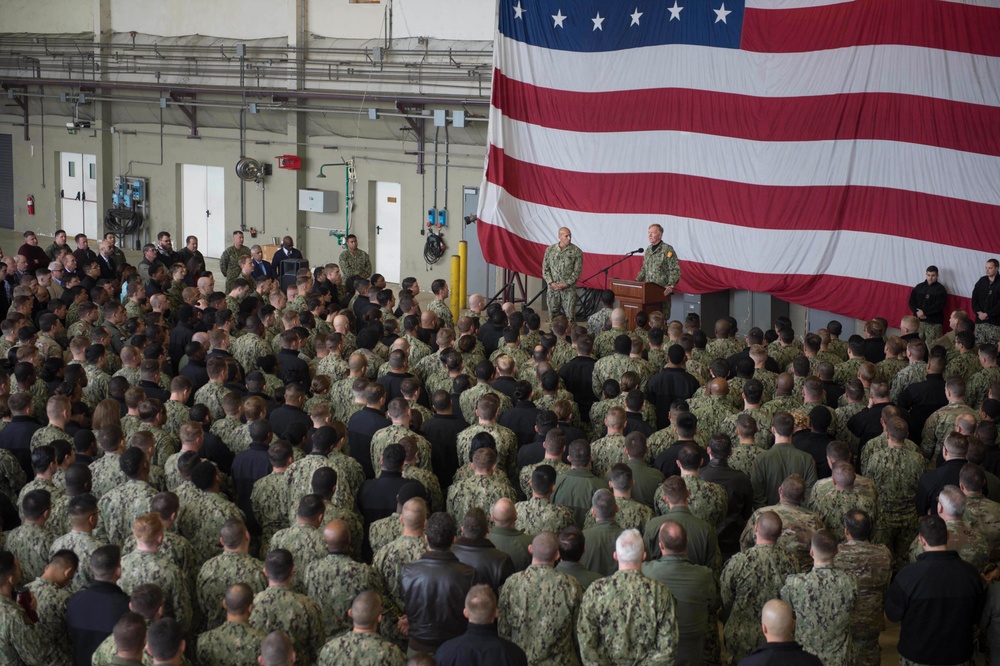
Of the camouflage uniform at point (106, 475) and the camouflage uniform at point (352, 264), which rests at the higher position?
the camouflage uniform at point (352, 264)

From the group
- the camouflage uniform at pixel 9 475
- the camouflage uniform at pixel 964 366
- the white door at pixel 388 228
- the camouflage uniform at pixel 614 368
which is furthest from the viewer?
the white door at pixel 388 228

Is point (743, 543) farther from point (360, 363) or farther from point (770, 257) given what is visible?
point (770, 257)

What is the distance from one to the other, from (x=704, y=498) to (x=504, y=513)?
1373 millimetres

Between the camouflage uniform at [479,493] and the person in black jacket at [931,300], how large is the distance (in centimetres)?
713

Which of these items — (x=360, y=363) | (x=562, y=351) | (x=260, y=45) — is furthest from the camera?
(x=260, y=45)

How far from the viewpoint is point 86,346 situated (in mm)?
9156

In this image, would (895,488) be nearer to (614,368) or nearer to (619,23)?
(614,368)

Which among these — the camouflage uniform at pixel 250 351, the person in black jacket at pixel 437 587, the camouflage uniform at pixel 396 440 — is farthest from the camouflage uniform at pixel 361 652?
the camouflage uniform at pixel 250 351

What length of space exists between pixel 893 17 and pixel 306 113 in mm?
11166

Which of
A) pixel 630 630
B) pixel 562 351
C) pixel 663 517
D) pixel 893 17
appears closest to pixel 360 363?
pixel 562 351

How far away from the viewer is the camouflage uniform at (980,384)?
8.98m

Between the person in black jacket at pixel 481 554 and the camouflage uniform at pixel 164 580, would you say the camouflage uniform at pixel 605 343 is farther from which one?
the camouflage uniform at pixel 164 580

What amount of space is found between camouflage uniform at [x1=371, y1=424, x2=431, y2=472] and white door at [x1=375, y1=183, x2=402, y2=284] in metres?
12.8

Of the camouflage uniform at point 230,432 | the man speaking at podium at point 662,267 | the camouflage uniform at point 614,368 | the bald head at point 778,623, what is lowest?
the camouflage uniform at point 230,432
